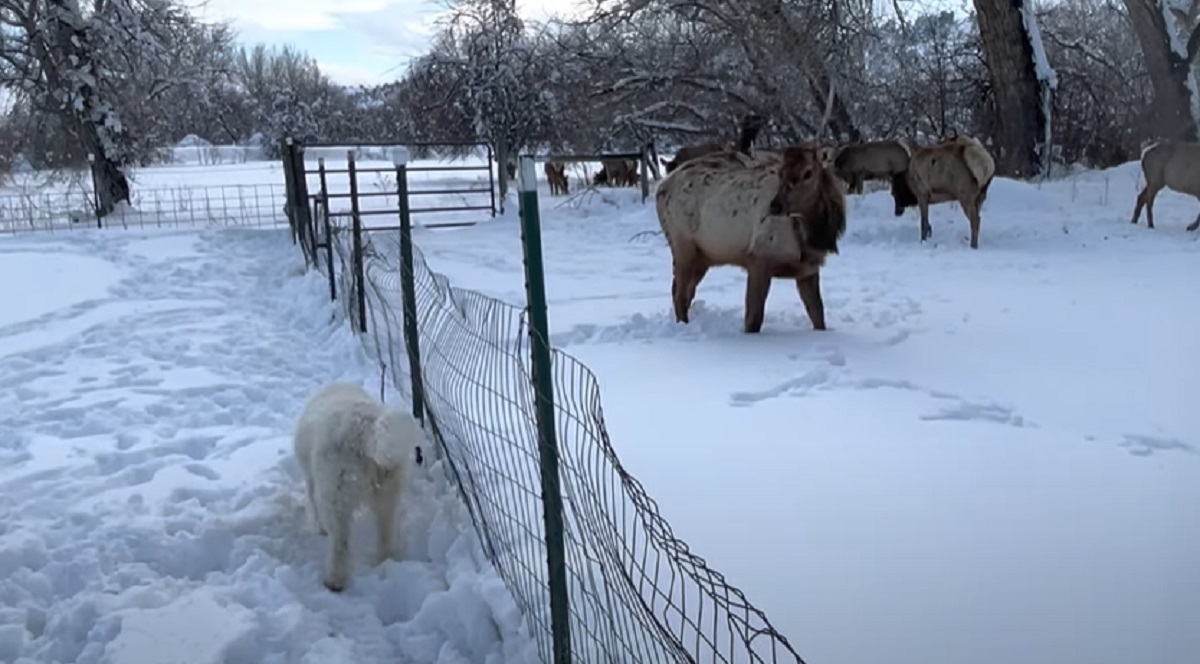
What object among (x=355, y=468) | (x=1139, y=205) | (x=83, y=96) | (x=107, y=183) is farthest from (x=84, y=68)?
(x=355, y=468)

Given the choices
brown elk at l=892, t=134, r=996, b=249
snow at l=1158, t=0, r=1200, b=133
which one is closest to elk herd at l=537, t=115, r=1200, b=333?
brown elk at l=892, t=134, r=996, b=249

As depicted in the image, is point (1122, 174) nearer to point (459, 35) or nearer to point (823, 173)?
point (823, 173)

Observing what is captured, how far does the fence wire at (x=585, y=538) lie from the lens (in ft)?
7.34

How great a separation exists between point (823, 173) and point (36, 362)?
18.6 feet

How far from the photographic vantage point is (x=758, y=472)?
13.7 ft

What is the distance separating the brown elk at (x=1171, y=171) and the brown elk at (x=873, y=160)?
111 inches

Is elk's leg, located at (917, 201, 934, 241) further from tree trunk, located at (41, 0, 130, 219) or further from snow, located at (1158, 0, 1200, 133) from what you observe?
tree trunk, located at (41, 0, 130, 219)

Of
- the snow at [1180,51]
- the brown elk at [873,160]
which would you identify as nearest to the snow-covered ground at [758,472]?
the brown elk at [873,160]

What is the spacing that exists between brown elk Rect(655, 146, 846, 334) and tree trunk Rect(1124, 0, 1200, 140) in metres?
11.9

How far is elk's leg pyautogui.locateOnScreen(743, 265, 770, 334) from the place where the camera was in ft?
22.9

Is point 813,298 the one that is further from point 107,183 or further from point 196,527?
point 107,183

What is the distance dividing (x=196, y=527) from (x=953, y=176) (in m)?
9.82

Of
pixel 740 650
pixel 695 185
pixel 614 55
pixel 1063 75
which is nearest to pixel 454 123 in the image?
pixel 614 55

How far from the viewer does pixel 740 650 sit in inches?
109
